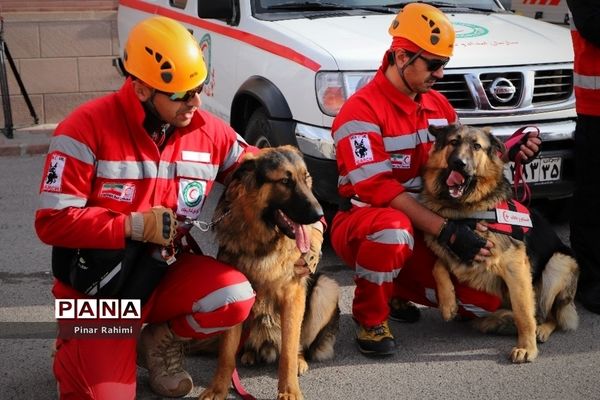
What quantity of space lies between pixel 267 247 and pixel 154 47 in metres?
0.98

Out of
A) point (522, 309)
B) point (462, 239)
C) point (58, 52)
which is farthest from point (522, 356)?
point (58, 52)

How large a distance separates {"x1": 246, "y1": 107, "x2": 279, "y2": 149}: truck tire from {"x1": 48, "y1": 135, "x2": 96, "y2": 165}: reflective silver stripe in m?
2.34

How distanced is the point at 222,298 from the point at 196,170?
1.85 feet

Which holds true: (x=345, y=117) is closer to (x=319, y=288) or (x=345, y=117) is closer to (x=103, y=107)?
(x=319, y=288)

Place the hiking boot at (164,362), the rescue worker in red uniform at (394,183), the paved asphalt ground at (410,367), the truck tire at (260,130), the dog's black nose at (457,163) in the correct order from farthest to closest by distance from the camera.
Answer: the truck tire at (260,130)
the rescue worker in red uniform at (394,183)
the dog's black nose at (457,163)
the paved asphalt ground at (410,367)
the hiking boot at (164,362)

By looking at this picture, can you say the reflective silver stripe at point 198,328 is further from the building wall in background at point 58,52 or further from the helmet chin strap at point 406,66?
the building wall in background at point 58,52

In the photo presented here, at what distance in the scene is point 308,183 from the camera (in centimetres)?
389

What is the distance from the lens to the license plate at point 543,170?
5664 mm

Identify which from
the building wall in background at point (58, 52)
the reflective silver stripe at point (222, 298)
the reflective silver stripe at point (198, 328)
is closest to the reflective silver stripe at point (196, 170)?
the reflective silver stripe at point (222, 298)

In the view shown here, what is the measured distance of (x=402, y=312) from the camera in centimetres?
495

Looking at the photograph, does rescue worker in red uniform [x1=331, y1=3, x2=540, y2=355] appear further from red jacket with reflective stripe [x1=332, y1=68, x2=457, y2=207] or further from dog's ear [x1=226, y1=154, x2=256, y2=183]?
dog's ear [x1=226, y1=154, x2=256, y2=183]

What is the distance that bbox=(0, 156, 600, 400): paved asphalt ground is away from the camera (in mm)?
4117

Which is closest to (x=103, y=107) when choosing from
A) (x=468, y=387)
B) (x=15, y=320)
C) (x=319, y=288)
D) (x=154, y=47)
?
(x=154, y=47)

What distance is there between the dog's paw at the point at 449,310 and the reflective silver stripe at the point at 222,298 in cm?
112
